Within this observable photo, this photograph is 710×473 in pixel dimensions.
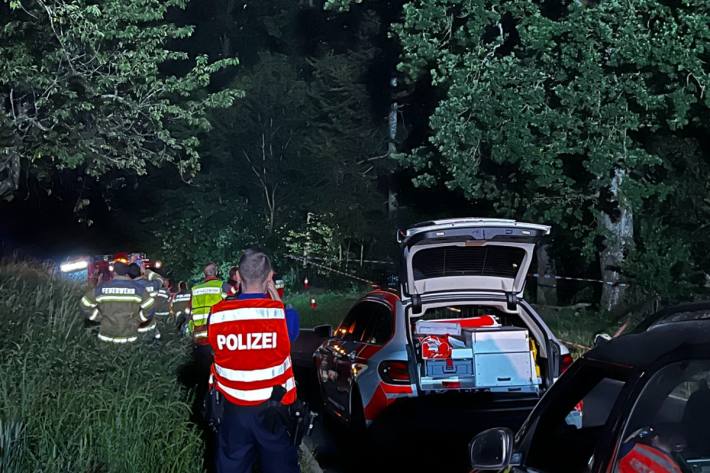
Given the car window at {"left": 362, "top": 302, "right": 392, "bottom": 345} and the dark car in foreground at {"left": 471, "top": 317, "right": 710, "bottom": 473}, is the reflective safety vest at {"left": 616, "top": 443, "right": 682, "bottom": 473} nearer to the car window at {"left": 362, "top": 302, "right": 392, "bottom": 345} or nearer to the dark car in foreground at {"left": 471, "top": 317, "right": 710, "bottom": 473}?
the dark car in foreground at {"left": 471, "top": 317, "right": 710, "bottom": 473}

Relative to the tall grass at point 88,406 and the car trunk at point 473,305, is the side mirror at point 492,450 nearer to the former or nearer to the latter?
the tall grass at point 88,406

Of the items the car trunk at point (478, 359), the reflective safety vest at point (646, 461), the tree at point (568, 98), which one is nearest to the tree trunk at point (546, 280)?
the tree at point (568, 98)

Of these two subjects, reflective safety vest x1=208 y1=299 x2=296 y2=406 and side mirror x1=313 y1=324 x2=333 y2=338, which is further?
side mirror x1=313 y1=324 x2=333 y2=338

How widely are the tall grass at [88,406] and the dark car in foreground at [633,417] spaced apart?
337cm

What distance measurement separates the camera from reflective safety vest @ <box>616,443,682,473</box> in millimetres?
3766

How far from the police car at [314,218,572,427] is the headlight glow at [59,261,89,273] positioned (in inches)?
499

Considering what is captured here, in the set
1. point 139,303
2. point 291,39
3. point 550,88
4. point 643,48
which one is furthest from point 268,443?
point 291,39

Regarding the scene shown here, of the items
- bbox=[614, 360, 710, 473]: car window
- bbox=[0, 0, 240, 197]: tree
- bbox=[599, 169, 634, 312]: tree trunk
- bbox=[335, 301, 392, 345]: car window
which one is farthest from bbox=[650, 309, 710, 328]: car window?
bbox=[599, 169, 634, 312]: tree trunk

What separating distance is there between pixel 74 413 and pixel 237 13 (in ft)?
200

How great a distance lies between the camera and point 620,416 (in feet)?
13.4

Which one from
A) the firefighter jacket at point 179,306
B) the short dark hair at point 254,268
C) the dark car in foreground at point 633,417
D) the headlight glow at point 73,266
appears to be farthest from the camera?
the headlight glow at point 73,266

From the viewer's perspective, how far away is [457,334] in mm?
10797

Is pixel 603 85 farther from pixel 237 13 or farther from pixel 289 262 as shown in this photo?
pixel 237 13

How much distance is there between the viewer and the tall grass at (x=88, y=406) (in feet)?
24.9
